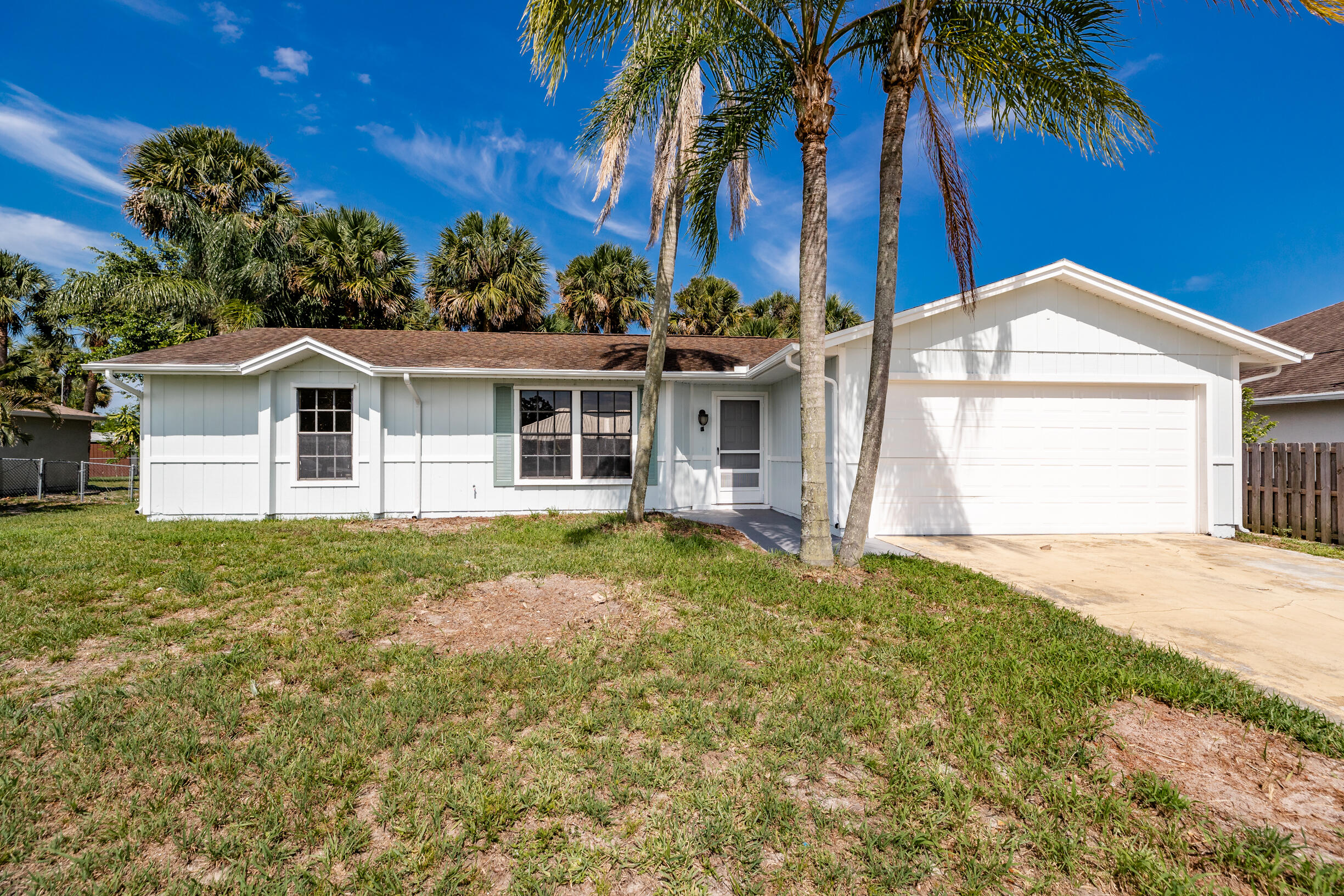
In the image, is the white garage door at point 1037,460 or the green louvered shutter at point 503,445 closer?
the white garage door at point 1037,460

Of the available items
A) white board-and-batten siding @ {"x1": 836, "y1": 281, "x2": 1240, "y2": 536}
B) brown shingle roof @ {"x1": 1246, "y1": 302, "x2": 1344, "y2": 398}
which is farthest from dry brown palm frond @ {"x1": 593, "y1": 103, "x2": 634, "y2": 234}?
brown shingle roof @ {"x1": 1246, "y1": 302, "x2": 1344, "y2": 398}

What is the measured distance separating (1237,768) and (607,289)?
20545 mm

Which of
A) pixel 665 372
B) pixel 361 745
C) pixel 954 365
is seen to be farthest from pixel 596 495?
pixel 361 745

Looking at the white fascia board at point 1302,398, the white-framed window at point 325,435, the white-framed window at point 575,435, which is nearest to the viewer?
the white-framed window at point 325,435

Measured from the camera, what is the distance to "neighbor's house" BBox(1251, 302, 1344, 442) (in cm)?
998

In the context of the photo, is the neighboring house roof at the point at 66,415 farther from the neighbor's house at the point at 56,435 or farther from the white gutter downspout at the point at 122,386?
the white gutter downspout at the point at 122,386

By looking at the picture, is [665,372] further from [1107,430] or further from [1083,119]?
[1107,430]

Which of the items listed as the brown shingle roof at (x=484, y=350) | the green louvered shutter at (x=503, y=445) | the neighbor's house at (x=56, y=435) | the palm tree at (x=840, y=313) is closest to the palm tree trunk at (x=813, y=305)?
the brown shingle roof at (x=484, y=350)

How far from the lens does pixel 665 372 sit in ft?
31.7

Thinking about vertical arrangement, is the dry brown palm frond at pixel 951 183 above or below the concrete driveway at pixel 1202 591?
above

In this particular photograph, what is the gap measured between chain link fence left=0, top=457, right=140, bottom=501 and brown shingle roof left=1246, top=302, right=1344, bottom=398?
24.3m

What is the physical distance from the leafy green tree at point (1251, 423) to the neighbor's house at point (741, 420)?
162 centimetres

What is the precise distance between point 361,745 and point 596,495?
7355mm

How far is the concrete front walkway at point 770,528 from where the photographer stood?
6.99 m
